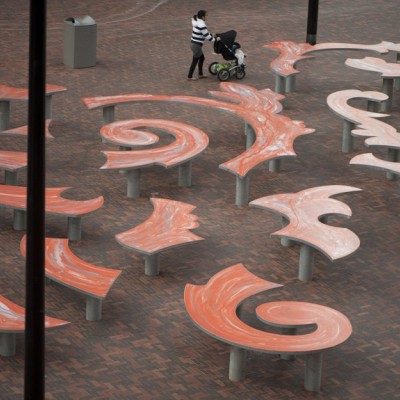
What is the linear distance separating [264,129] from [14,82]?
22.9 feet

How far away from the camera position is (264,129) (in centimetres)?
1895

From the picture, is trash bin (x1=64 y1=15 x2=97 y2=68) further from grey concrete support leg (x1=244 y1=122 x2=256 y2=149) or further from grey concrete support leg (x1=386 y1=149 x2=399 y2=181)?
grey concrete support leg (x1=386 y1=149 x2=399 y2=181)

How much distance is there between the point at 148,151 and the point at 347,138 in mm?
4150

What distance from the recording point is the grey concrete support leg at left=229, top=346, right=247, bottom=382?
1228cm

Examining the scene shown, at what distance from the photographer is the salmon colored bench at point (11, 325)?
12320 mm

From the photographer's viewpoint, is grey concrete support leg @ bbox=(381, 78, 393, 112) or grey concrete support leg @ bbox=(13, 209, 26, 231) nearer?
grey concrete support leg @ bbox=(13, 209, 26, 231)

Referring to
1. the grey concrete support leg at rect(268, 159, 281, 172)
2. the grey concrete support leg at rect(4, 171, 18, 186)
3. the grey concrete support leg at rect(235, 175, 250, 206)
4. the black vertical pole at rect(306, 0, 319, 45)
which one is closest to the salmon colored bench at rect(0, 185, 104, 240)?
the grey concrete support leg at rect(4, 171, 18, 186)

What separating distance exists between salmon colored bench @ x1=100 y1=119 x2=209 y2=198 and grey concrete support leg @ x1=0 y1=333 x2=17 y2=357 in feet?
16.5

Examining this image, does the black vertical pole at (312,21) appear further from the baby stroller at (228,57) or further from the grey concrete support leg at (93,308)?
the grey concrete support leg at (93,308)

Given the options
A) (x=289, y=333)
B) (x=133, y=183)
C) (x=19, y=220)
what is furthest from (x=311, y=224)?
(x=19, y=220)

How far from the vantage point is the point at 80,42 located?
24.5m

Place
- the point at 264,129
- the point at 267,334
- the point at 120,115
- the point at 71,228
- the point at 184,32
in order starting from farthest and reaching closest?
the point at 184,32, the point at 120,115, the point at 264,129, the point at 71,228, the point at 267,334

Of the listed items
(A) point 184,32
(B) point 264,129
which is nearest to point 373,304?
(B) point 264,129

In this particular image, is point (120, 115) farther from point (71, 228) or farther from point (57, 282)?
point (57, 282)
